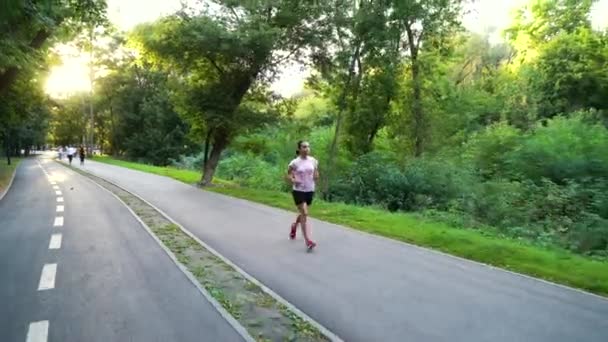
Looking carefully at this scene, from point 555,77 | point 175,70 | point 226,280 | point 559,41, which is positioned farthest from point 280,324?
point 559,41

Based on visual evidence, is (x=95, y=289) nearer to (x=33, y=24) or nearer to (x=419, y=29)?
(x=33, y=24)

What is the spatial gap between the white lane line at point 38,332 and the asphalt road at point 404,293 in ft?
9.21

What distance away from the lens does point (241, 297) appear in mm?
6555

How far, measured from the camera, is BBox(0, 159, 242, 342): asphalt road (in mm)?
5297

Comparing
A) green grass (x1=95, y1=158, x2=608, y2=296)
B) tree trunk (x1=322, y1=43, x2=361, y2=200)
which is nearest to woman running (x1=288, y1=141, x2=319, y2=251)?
green grass (x1=95, y1=158, x2=608, y2=296)

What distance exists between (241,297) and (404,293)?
7.13ft

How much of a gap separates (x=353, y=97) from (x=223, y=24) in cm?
731

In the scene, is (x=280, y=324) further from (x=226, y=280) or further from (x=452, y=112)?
(x=452, y=112)

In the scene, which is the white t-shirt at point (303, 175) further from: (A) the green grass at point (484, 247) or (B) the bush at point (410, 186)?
(B) the bush at point (410, 186)

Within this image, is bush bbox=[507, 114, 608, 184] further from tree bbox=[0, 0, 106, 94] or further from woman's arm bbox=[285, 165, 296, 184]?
tree bbox=[0, 0, 106, 94]

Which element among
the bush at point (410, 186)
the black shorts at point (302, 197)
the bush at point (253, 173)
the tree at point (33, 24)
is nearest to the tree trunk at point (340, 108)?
the bush at point (410, 186)

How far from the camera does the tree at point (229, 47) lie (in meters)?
20.3

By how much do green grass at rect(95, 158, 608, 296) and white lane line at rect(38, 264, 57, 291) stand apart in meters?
6.70

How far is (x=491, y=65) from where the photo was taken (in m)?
51.3
